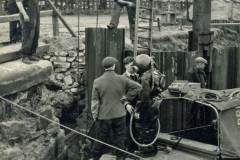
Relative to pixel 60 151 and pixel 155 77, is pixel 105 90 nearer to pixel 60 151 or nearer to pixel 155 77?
pixel 155 77

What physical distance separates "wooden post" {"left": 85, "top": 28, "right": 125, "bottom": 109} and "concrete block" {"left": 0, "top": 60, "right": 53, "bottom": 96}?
1.66 m

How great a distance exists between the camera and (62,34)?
45.9 feet

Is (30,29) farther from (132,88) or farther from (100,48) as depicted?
(132,88)

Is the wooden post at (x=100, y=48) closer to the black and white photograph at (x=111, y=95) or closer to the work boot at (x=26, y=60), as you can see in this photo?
the black and white photograph at (x=111, y=95)

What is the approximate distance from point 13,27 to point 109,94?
3729 millimetres

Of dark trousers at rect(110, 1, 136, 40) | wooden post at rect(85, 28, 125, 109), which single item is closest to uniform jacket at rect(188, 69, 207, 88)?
wooden post at rect(85, 28, 125, 109)

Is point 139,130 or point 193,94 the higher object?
point 193,94

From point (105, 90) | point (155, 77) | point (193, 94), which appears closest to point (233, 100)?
point (193, 94)

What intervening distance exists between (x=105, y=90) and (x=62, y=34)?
5.17 metres

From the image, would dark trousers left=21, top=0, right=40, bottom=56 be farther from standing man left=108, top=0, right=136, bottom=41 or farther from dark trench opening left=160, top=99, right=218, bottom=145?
dark trench opening left=160, top=99, right=218, bottom=145

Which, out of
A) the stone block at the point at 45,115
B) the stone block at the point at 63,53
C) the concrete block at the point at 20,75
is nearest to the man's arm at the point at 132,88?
the stone block at the point at 45,115

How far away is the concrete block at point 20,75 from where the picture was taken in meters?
9.14

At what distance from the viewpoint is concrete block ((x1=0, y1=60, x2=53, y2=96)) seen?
9.14 meters

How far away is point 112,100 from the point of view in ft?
30.2
